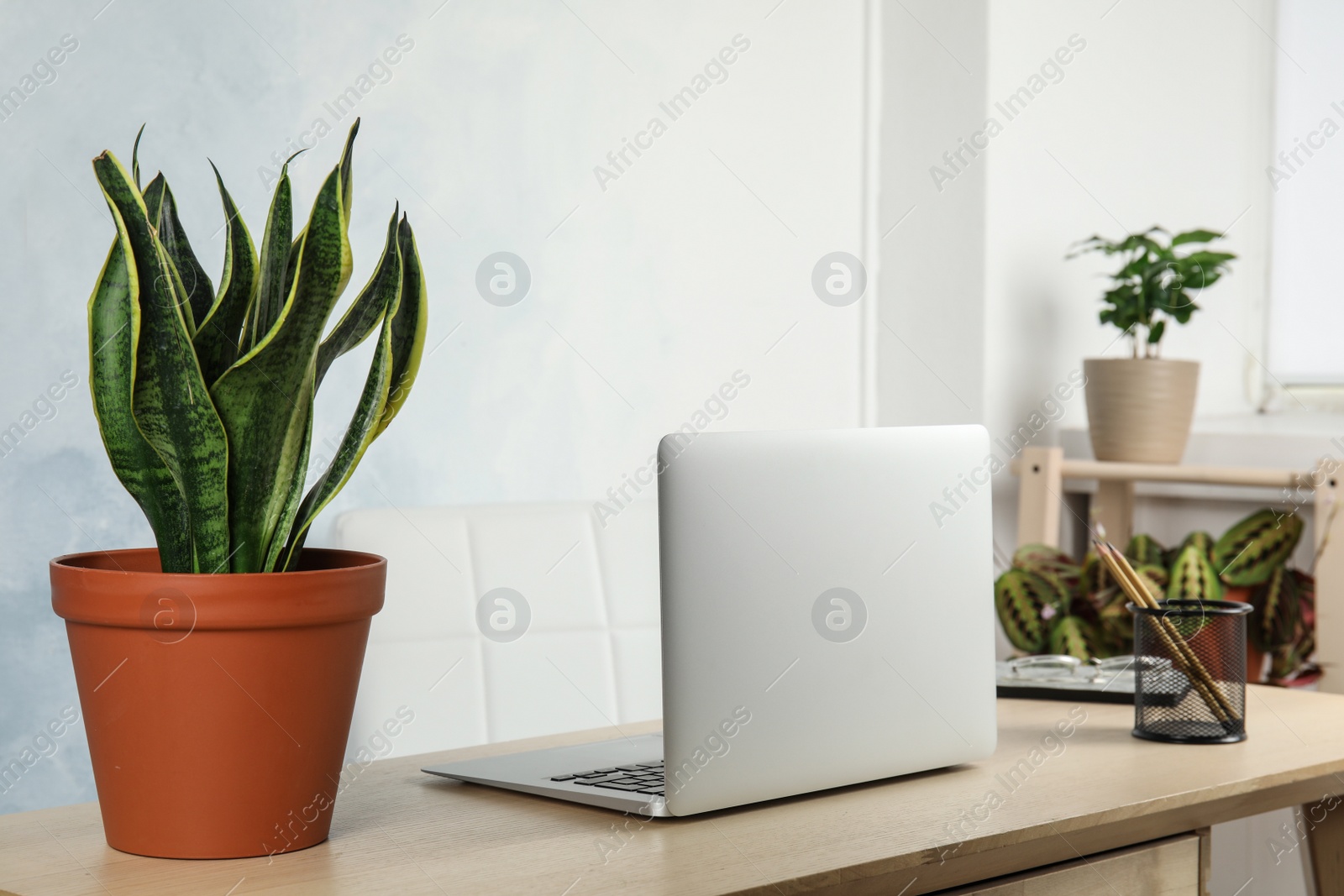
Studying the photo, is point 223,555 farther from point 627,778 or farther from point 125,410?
point 627,778

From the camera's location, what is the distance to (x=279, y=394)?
835 millimetres

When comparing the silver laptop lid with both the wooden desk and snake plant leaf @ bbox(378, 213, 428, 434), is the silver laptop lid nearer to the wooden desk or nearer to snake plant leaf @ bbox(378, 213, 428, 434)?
the wooden desk

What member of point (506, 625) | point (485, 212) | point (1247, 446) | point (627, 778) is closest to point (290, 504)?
point (627, 778)

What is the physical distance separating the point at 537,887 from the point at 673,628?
0.21 meters

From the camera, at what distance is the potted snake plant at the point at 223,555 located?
2.63ft

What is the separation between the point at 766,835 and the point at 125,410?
1.67 feet

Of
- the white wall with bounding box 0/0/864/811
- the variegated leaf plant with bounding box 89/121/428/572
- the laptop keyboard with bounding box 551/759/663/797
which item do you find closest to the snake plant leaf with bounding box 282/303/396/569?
the variegated leaf plant with bounding box 89/121/428/572

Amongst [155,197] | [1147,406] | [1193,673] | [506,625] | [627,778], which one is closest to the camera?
[155,197]

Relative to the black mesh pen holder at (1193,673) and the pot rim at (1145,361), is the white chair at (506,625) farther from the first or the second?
the pot rim at (1145,361)

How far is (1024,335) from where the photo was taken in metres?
2.64

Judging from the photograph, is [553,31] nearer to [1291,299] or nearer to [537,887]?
[537,887]

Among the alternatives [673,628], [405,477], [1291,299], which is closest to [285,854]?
[673,628]

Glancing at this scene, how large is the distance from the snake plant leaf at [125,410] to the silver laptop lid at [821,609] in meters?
0.33

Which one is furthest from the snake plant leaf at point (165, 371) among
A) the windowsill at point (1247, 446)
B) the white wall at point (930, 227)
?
the windowsill at point (1247, 446)
